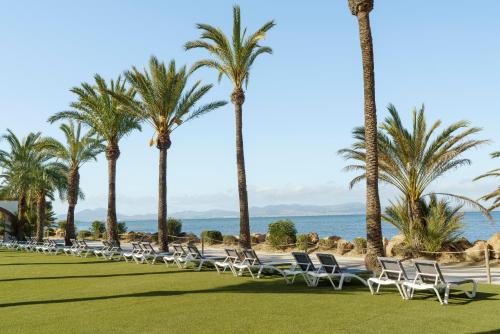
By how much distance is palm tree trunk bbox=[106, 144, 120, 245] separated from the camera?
25.9 metres

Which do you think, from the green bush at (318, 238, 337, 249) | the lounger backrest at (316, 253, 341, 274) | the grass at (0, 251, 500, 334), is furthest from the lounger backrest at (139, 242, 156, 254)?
the lounger backrest at (316, 253, 341, 274)

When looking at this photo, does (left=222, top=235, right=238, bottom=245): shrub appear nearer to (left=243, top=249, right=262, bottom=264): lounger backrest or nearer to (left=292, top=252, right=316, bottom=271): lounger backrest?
(left=243, top=249, right=262, bottom=264): lounger backrest

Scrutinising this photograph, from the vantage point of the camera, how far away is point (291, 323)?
7059 millimetres

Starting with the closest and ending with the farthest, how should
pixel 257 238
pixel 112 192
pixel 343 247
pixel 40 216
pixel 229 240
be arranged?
pixel 343 247
pixel 112 192
pixel 229 240
pixel 257 238
pixel 40 216

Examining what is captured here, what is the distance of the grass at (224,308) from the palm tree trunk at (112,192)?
13510mm

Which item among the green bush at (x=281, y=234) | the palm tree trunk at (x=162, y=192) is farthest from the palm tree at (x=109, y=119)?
the green bush at (x=281, y=234)

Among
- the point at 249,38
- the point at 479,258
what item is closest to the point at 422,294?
the point at 479,258

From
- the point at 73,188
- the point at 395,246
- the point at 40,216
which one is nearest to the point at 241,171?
the point at 395,246

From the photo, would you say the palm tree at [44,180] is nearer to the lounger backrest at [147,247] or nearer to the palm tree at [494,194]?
the lounger backrest at [147,247]

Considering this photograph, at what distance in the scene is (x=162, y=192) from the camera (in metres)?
22.4

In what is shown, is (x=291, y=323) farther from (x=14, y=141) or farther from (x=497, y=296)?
(x=14, y=141)

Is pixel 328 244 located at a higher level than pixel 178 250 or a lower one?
lower

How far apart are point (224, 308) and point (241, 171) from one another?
10.1 meters

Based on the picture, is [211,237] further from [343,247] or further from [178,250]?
[178,250]
